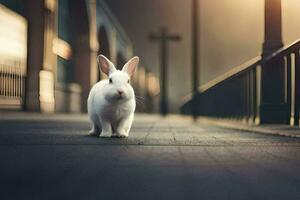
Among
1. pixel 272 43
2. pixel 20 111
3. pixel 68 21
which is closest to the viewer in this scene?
pixel 272 43

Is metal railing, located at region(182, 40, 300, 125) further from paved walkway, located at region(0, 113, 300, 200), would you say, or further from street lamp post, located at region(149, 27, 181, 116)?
street lamp post, located at region(149, 27, 181, 116)

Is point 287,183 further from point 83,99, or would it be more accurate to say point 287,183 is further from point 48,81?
point 83,99

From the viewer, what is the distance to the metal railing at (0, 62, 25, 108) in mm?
17203

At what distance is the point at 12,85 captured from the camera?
59.3 ft

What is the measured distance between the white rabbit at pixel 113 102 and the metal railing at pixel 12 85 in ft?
38.1

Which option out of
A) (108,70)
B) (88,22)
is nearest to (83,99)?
(88,22)

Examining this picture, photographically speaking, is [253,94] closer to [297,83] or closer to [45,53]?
[297,83]

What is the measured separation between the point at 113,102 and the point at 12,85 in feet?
43.0

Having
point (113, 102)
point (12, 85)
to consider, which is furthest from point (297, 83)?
point (12, 85)

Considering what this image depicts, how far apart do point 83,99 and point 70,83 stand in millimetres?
1601

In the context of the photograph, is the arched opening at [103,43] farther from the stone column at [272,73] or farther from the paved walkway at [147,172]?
the paved walkway at [147,172]

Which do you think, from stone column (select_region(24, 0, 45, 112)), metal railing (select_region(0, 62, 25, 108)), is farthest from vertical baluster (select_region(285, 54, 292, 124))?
stone column (select_region(24, 0, 45, 112))

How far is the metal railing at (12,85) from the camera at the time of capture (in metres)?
17.2

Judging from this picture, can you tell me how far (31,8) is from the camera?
63.3 ft
